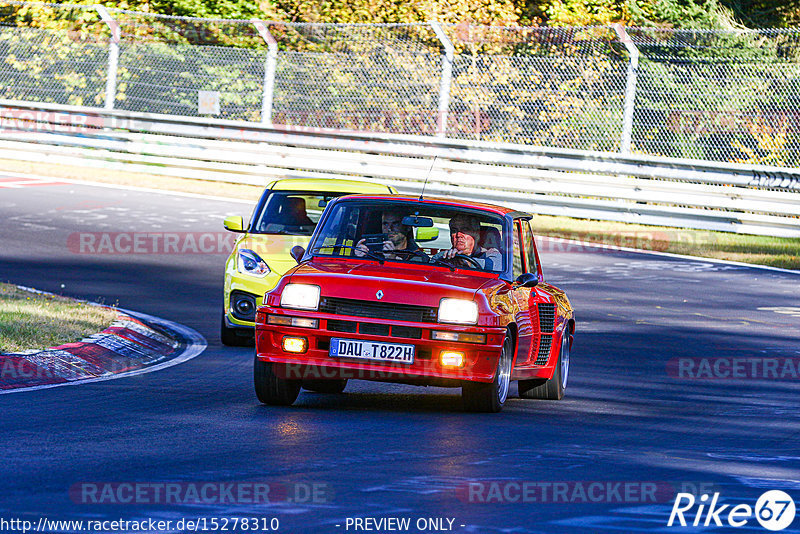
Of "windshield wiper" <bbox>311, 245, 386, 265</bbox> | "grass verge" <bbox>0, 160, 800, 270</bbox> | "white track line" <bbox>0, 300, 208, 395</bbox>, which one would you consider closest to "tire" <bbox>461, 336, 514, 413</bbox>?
"windshield wiper" <bbox>311, 245, 386, 265</bbox>

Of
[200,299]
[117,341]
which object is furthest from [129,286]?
[117,341]

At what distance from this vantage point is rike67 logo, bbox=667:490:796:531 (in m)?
6.32

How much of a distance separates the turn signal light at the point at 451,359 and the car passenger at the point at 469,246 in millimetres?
1248

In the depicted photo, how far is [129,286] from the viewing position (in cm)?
1608

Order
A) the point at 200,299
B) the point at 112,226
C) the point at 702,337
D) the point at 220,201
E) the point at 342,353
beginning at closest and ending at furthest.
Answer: the point at 342,353 < the point at 702,337 < the point at 200,299 < the point at 112,226 < the point at 220,201

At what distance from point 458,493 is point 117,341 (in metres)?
5.80

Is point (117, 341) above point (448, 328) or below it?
below

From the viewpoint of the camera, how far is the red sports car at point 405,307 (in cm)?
906

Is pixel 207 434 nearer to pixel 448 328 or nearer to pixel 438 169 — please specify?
pixel 448 328

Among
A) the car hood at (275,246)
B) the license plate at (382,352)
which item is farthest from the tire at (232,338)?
the license plate at (382,352)

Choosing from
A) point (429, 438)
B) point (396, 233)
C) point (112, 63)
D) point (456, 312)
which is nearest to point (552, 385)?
point (396, 233)

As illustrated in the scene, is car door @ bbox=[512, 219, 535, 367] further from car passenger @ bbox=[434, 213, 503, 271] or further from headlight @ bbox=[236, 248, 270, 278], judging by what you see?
headlight @ bbox=[236, 248, 270, 278]

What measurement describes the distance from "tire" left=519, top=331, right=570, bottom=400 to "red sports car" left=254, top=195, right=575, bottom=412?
252 mm

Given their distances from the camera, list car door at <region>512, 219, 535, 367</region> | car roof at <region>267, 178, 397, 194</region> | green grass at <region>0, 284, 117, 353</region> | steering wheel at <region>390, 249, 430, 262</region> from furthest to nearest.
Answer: car roof at <region>267, 178, 397, 194</region>, green grass at <region>0, 284, 117, 353</region>, steering wheel at <region>390, 249, 430, 262</region>, car door at <region>512, 219, 535, 367</region>
